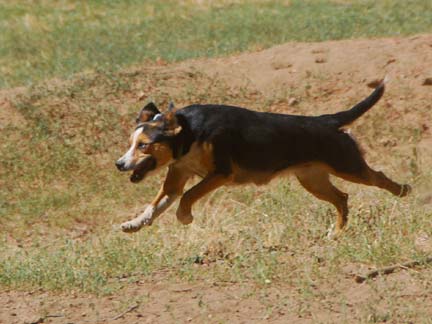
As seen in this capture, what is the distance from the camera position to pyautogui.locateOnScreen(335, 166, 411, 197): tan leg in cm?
1009

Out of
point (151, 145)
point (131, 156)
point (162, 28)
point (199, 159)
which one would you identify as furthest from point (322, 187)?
point (162, 28)

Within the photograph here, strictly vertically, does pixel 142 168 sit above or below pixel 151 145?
below

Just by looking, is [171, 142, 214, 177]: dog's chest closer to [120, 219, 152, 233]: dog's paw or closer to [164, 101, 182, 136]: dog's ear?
[164, 101, 182, 136]: dog's ear

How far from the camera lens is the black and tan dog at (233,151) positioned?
8.90m

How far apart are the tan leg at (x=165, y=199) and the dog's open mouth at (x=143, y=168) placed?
0.37 metres

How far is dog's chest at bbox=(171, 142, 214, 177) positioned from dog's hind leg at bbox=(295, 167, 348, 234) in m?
1.22

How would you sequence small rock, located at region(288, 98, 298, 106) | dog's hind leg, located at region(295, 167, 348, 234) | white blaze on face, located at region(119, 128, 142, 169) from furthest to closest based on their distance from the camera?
1. small rock, located at region(288, 98, 298, 106)
2. dog's hind leg, located at region(295, 167, 348, 234)
3. white blaze on face, located at region(119, 128, 142, 169)

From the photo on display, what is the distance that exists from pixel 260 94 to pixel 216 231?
19.4ft

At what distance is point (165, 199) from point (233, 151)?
716 mm

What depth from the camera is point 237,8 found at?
73.2ft

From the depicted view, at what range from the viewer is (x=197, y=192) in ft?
29.5

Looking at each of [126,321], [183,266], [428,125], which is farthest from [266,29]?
[126,321]

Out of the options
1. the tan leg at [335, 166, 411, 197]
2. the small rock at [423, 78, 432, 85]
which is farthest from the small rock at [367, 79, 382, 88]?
the tan leg at [335, 166, 411, 197]

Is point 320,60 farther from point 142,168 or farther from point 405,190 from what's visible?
point 142,168
